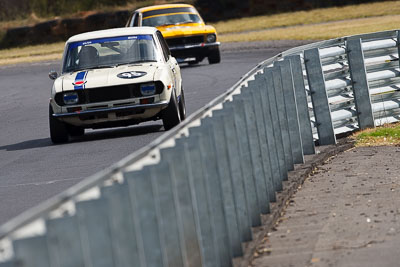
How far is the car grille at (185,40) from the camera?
30.7 m

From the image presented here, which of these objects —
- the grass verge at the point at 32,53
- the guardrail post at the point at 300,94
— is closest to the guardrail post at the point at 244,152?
the guardrail post at the point at 300,94

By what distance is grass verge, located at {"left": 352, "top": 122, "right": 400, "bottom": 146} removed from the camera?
12516mm

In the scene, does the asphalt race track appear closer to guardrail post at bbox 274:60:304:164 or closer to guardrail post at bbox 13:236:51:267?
guardrail post at bbox 274:60:304:164

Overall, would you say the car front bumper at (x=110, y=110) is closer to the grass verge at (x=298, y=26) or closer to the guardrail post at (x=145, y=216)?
the guardrail post at (x=145, y=216)

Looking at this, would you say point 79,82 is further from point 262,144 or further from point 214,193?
point 214,193

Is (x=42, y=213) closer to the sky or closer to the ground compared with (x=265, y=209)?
closer to the sky

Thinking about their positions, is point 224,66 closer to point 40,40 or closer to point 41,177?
point 41,177

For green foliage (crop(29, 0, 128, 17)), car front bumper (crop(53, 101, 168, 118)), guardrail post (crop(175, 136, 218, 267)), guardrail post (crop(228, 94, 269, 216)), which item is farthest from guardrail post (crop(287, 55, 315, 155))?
green foliage (crop(29, 0, 128, 17))

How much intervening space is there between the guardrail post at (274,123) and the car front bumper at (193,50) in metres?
21.3

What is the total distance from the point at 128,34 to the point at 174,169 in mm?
11021

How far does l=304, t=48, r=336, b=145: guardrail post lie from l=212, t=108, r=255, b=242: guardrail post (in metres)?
5.36

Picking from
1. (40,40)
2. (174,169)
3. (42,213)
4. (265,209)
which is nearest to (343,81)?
(265,209)

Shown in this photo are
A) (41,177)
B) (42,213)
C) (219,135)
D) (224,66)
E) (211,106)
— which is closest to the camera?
(42,213)

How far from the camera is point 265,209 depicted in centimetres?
813
